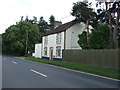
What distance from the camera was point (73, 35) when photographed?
35.5m

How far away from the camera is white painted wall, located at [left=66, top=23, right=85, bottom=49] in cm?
3459

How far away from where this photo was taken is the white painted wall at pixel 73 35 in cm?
3459

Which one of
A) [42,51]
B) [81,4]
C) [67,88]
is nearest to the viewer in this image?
[67,88]

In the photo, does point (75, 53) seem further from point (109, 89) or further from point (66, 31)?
point (109, 89)

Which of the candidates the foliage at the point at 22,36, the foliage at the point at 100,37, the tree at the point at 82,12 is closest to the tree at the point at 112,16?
the foliage at the point at 100,37

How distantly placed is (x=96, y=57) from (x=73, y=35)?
1440 centimetres

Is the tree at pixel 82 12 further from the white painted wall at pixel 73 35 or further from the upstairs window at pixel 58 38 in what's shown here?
the upstairs window at pixel 58 38

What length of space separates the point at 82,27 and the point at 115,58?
18947 millimetres

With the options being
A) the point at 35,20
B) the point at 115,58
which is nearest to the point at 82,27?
the point at 115,58

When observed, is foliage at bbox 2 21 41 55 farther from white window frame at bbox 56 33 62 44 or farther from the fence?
the fence

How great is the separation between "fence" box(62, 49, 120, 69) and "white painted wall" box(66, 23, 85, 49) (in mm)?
5339

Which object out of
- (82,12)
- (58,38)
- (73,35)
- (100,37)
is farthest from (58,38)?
(100,37)

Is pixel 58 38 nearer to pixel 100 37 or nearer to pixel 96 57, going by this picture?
pixel 100 37

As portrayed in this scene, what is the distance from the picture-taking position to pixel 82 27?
3656cm
